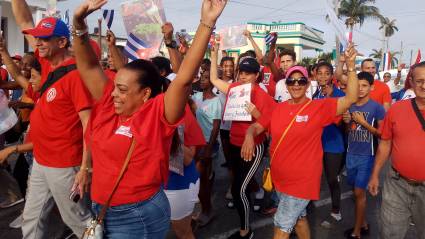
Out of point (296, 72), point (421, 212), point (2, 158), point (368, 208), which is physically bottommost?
point (368, 208)

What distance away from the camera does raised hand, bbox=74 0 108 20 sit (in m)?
2.23

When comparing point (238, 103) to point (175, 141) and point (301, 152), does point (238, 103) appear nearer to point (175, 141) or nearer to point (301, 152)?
point (301, 152)

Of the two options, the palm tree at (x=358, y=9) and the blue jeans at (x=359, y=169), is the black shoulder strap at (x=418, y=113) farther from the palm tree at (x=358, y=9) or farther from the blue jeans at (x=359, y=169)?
the palm tree at (x=358, y=9)

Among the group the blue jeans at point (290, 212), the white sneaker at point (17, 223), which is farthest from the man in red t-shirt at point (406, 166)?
the white sneaker at point (17, 223)

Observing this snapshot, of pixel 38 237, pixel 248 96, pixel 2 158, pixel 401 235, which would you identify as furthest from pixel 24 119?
pixel 401 235

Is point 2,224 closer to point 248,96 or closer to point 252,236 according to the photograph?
point 252,236

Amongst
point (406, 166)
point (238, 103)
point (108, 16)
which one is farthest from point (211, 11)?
point (108, 16)

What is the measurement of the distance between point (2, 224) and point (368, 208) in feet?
15.1

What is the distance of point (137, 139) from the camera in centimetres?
210

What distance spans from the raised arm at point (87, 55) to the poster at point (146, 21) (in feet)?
4.63

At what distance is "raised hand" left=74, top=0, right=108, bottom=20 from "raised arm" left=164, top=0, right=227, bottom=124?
0.63 m

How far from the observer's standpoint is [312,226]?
491cm

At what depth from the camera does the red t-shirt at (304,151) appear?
3.54 meters

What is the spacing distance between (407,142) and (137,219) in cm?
228
